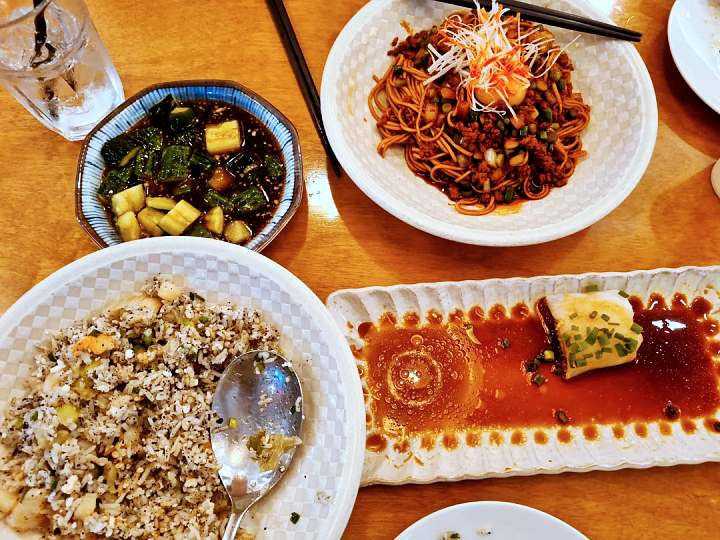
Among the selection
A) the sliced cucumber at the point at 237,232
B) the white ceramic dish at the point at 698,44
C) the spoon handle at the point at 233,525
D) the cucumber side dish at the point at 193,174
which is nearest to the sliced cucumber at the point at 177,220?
the cucumber side dish at the point at 193,174

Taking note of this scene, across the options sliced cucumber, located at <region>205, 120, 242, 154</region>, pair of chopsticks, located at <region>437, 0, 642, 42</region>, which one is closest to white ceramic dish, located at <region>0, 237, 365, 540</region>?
sliced cucumber, located at <region>205, 120, 242, 154</region>

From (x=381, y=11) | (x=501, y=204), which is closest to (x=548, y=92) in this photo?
(x=501, y=204)

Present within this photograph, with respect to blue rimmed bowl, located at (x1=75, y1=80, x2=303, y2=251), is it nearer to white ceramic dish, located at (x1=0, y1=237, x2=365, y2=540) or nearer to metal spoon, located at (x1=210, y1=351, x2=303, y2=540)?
white ceramic dish, located at (x1=0, y1=237, x2=365, y2=540)

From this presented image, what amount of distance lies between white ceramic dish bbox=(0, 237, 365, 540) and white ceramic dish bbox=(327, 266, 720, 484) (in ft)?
0.79

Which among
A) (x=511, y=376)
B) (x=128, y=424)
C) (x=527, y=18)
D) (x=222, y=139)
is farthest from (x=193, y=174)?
(x=527, y=18)

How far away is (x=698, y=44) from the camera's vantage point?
2.62 m

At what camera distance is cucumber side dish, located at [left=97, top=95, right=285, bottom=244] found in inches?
84.0

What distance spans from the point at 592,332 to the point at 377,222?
0.95 meters

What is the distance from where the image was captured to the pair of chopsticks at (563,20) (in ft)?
7.95

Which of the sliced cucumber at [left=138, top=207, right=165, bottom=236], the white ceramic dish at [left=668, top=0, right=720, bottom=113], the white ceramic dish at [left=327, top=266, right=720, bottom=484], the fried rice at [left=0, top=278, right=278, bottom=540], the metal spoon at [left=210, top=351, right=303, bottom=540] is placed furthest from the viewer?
the white ceramic dish at [left=668, top=0, right=720, bottom=113]

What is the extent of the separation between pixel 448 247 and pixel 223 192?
95 cm

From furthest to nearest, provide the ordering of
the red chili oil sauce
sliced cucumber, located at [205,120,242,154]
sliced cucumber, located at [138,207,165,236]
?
sliced cucumber, located at [205,120,242,154], sliced cucumber, located at [138,207,165,236], the red chili oil sauce

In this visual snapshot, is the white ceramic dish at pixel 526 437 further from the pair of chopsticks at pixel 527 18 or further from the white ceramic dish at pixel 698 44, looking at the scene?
the white ceramic dish at pixel 698 44

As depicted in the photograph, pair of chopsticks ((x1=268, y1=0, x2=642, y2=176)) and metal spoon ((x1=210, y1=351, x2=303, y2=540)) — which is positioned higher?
pair of chopsticks ((x1=268, y1=0, x2=642, y2=176))
